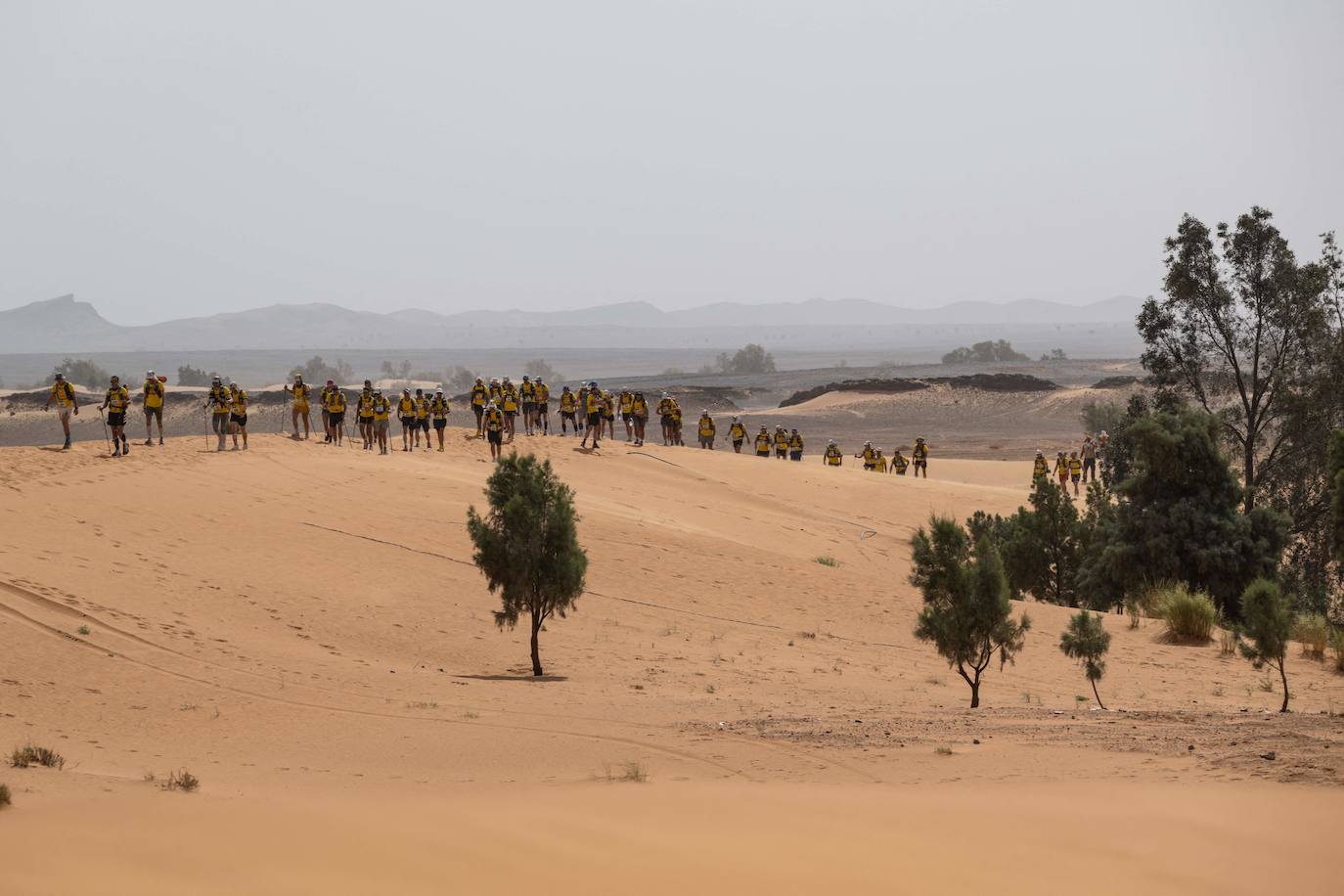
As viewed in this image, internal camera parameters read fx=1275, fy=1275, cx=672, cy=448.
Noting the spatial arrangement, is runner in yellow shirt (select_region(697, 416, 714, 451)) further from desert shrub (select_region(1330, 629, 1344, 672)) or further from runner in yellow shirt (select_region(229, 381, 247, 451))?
desert shrub (select_region(1330, 629, 1344, 672))

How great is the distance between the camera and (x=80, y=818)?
6.87 metres

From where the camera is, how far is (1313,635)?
18984mm

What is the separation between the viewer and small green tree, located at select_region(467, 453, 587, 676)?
15.1 metres

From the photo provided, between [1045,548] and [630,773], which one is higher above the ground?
[630,773]

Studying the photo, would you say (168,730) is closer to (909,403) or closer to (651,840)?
(651,840)

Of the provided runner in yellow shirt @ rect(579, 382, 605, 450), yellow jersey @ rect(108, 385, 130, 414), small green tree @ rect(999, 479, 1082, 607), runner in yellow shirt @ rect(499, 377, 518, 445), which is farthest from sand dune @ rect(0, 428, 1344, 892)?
runner in yellow shirt @ rect(579, 382, 605, 450)

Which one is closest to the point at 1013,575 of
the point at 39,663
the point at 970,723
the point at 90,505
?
the point at 970,723

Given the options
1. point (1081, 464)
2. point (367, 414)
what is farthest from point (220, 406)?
point (1081, 464)

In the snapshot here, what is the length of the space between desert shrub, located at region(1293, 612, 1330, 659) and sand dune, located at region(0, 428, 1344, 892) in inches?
62.0

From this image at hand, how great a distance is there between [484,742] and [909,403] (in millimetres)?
75232

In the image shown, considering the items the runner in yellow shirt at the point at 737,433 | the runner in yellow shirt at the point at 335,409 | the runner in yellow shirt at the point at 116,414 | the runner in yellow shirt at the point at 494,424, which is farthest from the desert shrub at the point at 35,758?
the runner in yellow shirt at the point at 737,433

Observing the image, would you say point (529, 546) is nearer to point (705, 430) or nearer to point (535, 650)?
point (535, 650)

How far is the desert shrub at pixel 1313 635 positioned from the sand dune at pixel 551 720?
157 centimetres

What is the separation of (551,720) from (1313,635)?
1287 cm
